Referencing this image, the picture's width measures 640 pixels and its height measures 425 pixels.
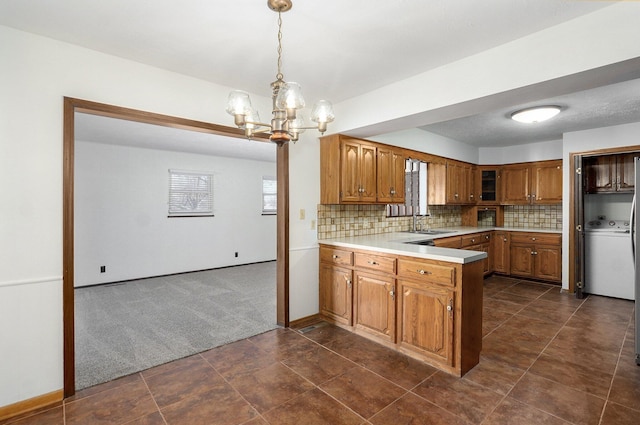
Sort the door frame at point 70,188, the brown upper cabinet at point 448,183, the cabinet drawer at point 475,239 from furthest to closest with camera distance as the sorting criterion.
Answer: the brown upper cabinet at point 448,183 < the cabinet drawer at point 475,239 < the door frame at point 70,188

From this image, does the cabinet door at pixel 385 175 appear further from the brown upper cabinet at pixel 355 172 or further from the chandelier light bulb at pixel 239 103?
the chandelier light bulb at pixel 239 103

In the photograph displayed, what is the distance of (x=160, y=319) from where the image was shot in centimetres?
371

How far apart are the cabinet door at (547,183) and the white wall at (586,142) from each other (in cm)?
71

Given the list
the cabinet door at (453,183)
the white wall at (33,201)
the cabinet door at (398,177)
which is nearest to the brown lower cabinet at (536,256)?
the cabinet door at (453,183)

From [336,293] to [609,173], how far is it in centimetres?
457

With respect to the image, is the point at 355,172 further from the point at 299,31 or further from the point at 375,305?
the point at 299,31

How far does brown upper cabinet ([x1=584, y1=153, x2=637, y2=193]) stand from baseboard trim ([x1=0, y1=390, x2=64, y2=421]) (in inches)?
261

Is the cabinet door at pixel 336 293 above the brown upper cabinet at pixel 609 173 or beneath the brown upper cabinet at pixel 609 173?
beneath

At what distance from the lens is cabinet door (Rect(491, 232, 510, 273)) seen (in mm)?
5574

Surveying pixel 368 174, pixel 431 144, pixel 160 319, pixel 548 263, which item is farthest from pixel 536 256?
pixel 160 319

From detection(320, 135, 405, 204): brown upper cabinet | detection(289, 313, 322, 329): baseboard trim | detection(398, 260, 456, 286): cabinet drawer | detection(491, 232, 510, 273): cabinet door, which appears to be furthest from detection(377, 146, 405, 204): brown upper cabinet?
detection(491, 232, 510, 273): cabinet door

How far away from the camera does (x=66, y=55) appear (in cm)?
222

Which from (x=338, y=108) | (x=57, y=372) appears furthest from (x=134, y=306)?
(x=338, y=108)

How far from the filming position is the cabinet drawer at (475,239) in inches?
188
